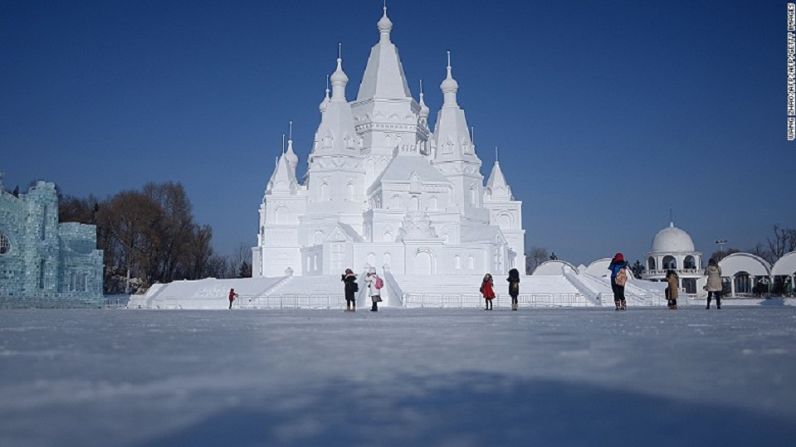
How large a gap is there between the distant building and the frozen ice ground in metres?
37.0

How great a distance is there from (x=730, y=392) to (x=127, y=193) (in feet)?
A: 225

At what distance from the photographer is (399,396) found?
3740 millimetres

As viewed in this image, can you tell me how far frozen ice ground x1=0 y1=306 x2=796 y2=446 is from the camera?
2.92 metres

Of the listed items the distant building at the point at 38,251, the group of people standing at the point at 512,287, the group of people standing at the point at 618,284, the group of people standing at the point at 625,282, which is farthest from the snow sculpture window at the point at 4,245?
the group of people standing at the point at 625,282

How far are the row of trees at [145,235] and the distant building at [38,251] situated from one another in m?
20.6

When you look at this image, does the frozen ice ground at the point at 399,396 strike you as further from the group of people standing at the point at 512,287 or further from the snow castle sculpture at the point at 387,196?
the snow castle sculpture at the point at 387,196

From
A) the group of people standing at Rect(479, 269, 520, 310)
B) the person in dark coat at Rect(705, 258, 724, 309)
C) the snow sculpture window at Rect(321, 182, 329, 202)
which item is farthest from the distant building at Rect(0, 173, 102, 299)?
the person in dark coat at Rect(705, 258, 724, 309)

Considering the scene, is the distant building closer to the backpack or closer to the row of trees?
the row of trees

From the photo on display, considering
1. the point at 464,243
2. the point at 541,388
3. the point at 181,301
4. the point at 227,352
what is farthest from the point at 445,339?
the point at 464,243

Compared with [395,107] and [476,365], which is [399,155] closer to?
[395,107]

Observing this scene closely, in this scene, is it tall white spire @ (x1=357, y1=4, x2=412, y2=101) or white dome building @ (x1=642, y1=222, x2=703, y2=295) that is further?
white dome building @ (x1=642, y1=222, x2=703, y2=295)

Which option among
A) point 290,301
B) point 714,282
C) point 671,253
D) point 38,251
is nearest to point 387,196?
point 290,301

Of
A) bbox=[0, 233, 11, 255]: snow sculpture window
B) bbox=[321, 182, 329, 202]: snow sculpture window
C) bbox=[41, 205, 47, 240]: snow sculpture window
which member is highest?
bbox=[321, 182, 329, 202]: snow sculpture window

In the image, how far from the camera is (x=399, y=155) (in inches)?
2226
